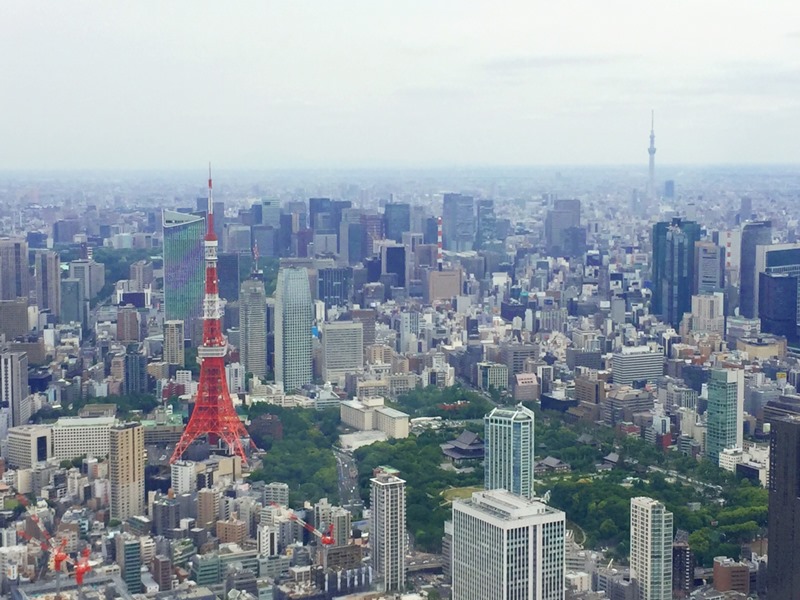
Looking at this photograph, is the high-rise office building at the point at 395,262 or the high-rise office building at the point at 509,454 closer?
the high-rise office building at the point at 509,454

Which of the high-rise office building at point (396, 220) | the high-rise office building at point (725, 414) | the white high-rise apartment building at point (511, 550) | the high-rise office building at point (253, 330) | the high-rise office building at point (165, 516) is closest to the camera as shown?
the white high-rise apartment building at point (511, 550)

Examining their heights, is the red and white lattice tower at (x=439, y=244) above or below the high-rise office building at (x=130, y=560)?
above

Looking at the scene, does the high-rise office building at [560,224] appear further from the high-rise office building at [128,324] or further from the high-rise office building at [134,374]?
the high-rise office building at [134,374]

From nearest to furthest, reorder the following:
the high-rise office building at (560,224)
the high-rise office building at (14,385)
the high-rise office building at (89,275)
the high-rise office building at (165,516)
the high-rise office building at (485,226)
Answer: the high-rise office building at (165,516) → the high-rise office building at (14,385) → the high-rise office building at (89,275) → the high-rise office building at (485,226) → the high-rise office building at (560,224)

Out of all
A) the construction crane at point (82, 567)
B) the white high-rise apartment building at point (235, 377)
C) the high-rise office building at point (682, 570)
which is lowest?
the high-rise office building at point (682, 570)

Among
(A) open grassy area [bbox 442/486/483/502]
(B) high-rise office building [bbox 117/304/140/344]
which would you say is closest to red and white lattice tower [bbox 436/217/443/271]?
(B) high-rise office building [bbox 117/304/140/344]

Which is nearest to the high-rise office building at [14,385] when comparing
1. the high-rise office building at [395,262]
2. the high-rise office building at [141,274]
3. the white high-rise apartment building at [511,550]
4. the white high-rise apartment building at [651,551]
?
the high-rise office building at [141,274]

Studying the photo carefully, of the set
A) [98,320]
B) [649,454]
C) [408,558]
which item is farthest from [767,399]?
[98,320]

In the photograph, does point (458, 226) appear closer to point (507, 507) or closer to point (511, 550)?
point (507, 507)
